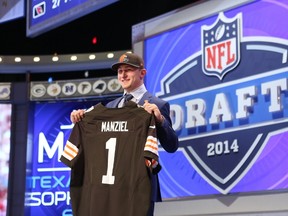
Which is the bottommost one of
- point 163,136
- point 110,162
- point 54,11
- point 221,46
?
point 110,162

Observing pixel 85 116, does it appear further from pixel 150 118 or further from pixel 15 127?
pixel 15 127

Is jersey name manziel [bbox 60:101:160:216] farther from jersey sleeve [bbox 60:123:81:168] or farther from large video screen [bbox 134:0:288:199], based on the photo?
large video screen [bbox 134:0:288:199]

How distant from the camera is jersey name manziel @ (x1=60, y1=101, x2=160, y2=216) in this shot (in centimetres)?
286

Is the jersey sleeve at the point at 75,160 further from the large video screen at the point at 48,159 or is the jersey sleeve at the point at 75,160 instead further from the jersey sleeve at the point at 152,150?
the large video screen at the point at 48,159

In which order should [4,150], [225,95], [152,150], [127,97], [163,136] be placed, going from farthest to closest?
[4,150], [225,95], [127,97], [163,136], [152,150]

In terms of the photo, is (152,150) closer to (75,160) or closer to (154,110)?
(154,110)

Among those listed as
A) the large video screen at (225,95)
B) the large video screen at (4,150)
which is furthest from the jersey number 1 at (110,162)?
the large video screen at (4,150)

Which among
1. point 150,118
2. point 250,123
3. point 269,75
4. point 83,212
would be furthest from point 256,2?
point 83,212

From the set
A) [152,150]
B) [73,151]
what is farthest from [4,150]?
[152,150]

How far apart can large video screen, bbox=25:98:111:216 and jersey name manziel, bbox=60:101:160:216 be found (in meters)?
5.58

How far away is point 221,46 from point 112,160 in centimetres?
209

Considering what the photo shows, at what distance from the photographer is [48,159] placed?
8.88m

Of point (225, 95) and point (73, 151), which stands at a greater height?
point (225, 95)

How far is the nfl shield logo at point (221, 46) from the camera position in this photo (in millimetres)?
4625
